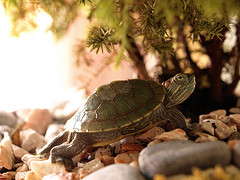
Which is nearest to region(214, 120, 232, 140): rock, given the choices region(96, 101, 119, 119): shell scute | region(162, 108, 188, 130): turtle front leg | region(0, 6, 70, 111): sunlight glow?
region(162, 108, 188, 130): turtle front leg

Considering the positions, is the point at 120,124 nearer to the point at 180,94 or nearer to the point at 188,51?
the point at 180,94

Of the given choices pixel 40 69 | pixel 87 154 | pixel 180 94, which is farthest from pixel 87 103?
pixel 40 69

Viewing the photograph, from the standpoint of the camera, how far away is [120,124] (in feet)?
3.10

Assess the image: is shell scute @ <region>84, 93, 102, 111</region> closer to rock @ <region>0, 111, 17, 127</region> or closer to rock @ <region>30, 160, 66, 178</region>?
rock @ <region>30, 160, 66, 178</region>

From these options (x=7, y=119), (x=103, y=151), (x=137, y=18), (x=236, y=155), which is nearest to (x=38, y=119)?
(x=7, y=119)

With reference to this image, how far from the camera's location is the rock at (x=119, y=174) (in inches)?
26.4

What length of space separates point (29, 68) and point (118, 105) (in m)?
1.55

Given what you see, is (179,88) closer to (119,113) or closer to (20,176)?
(119,113)

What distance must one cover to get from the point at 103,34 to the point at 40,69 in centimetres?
146

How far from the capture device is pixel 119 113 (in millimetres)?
973

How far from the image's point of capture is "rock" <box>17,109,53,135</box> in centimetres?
161

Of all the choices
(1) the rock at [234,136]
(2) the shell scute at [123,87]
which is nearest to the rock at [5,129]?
(2) the shell scute at [123,87]

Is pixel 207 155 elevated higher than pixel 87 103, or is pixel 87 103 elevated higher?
pixel 87 103

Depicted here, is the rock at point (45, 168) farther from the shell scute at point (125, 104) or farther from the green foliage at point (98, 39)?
the green foliage at point (98, 39)
